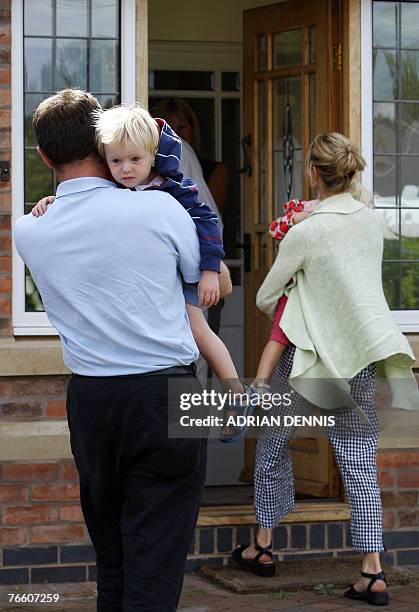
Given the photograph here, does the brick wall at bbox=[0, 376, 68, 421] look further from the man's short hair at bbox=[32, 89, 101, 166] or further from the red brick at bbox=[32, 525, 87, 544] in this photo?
the man's short hair at bbox=[32, 89, 101, 166]

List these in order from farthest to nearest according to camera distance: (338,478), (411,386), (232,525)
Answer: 1. (338,478)
2. (232,525)
3. (411,386)

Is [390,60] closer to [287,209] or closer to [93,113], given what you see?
[287,209]

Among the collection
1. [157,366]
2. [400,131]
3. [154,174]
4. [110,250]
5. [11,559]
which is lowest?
[11,559]

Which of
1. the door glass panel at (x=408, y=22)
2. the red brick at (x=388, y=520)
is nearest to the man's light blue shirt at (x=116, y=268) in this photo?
the red brick at (x=388, y=520)

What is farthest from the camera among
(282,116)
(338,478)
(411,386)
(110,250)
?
(282,116)

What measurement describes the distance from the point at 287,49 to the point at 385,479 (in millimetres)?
2402

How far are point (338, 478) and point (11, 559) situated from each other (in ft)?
5.72

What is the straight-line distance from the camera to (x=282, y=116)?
6.96 metres

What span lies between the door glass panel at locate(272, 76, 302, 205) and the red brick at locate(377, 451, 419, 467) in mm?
1523

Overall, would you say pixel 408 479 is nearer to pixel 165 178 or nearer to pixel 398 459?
pixel 398 459

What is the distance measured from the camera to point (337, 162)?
5457mm

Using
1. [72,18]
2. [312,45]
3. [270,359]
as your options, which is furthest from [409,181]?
[72,18]

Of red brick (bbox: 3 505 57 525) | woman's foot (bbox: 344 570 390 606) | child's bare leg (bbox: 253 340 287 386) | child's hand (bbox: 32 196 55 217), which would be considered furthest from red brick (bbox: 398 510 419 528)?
child's hand (bbox: 32 196 55 217)

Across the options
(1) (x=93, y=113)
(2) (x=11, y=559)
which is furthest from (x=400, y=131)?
(1) (x=93, y=113)
